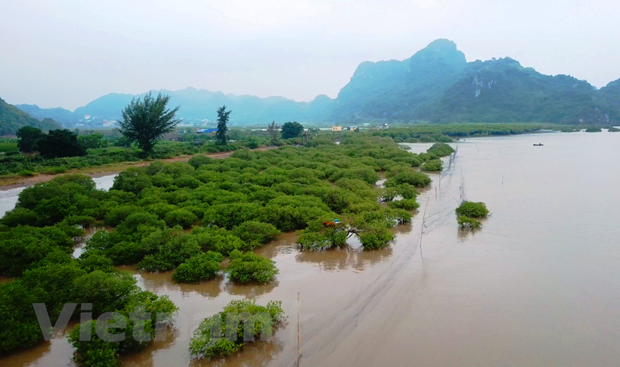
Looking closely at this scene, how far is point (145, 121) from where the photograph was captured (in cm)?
3106

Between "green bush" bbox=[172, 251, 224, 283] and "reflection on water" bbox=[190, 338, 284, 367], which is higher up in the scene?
"green bush" bbox=[172, 251, 224, 283]

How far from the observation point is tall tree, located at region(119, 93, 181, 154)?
30922 mm

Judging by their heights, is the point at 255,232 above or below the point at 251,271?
above

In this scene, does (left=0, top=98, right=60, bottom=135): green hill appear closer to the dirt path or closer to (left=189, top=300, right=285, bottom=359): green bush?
the dirt path

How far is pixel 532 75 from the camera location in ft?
386

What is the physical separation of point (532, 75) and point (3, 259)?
140 m

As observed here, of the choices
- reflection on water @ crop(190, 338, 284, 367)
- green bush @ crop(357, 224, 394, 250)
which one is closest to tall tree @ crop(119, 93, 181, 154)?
green bush @ crop(357, 224, 394, 250)

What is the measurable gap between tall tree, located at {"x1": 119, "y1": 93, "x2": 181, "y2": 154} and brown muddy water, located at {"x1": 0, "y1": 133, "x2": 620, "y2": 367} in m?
24.2

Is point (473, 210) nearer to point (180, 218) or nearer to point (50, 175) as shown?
point (180, 218)

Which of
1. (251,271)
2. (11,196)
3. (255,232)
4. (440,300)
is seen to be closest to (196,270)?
(251,271)

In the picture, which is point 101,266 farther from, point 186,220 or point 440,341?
point 440,341

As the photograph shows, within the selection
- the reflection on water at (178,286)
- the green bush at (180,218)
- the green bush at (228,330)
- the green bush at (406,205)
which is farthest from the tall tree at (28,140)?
the green bush at (228,330)

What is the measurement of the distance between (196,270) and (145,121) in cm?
2633

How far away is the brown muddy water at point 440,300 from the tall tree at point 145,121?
2424 cm
